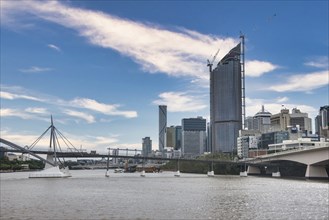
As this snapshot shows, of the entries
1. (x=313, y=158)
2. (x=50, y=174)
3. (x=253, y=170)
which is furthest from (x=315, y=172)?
(x=50, y=174)

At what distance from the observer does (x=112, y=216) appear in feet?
109

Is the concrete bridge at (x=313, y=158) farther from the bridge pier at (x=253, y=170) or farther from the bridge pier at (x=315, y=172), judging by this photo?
the bridge pier at (x=253, y=170)

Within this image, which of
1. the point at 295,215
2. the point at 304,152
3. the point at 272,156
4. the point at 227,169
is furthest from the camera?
the point at 227,169

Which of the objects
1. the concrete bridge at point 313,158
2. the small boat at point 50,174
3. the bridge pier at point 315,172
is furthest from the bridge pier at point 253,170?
the small boat at point 50,174

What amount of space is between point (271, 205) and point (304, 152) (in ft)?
269

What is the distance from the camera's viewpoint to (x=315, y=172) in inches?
4734

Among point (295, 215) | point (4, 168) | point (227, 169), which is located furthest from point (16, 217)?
point (4, 168)

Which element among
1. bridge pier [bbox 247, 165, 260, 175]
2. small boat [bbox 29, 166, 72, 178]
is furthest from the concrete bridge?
small boat [bbox 29, 166, 72, 178]

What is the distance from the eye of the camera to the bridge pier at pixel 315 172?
119 metres

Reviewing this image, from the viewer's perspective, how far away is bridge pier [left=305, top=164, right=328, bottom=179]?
118838 mm

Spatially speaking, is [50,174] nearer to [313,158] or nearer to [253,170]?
[313,158]

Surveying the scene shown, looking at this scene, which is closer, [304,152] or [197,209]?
[197,209]

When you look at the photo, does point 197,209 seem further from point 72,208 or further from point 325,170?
point 325,170

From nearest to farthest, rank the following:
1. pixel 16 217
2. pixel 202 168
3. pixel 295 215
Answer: pixel 16 217, pixel 295 215, pixel 202 168
